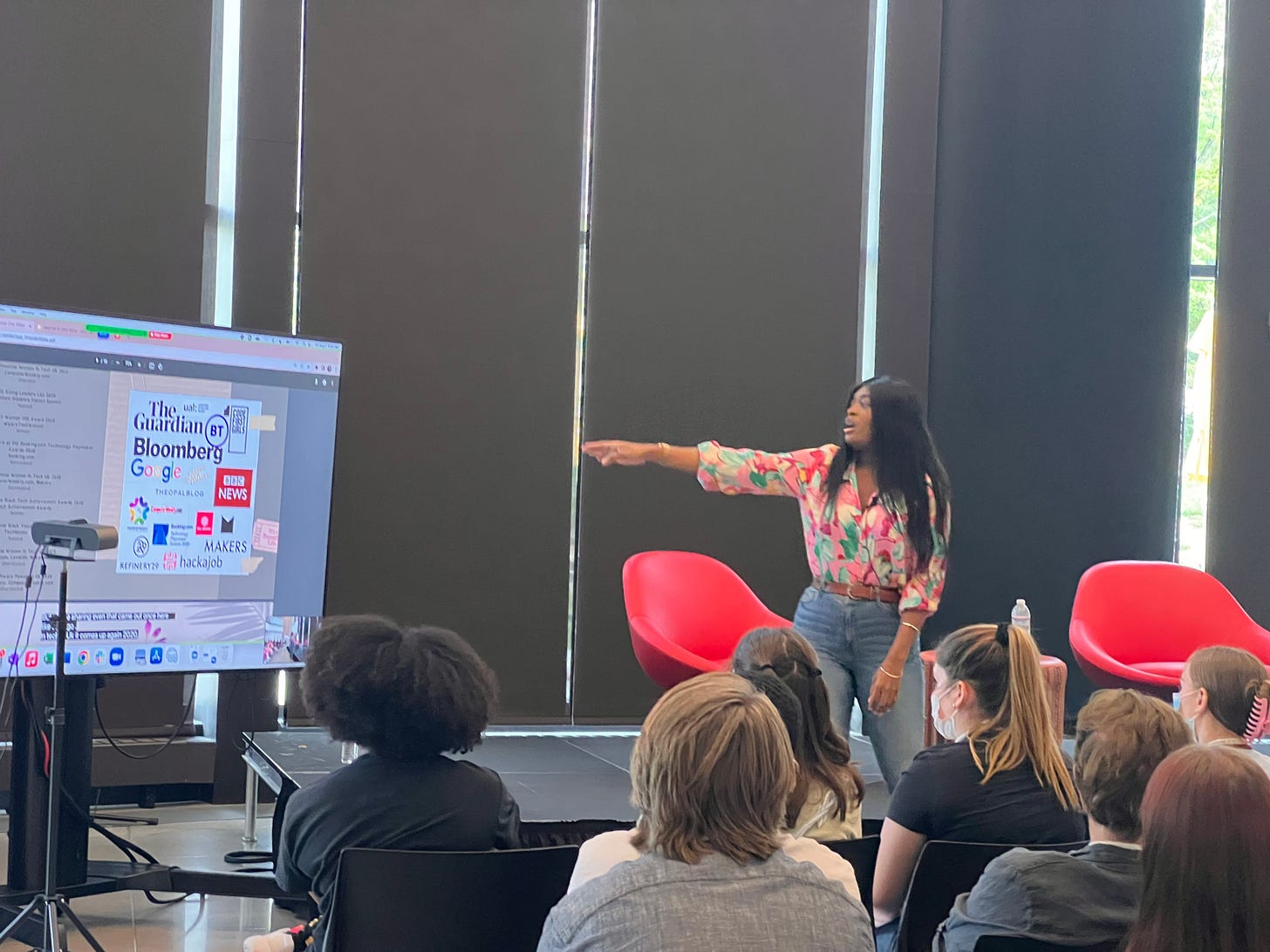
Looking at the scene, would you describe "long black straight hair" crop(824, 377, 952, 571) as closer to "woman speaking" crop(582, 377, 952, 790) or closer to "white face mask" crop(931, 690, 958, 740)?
"woman speaking" crop(582, 377, 952, 790)

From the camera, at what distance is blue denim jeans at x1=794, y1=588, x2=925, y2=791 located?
145 inches

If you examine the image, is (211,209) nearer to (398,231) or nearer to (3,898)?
(398,231)

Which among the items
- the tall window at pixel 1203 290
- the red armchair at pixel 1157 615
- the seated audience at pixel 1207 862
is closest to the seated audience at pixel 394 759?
the seated audience at pixel 1207 862

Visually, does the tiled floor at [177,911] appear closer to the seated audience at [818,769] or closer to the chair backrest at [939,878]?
the seated audience at [818,769]

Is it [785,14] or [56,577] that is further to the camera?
[785,14]

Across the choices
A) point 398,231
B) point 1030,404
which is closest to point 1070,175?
point 1030,404

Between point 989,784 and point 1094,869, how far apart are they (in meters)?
0.51

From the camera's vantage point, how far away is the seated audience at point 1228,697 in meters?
2.94

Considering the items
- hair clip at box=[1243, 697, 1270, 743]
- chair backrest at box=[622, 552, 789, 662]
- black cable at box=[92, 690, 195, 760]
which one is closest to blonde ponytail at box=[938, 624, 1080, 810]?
hair clip at box=[1243, 697, 1270, 743]

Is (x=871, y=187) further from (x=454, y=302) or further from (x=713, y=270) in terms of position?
(x=454, y=302)

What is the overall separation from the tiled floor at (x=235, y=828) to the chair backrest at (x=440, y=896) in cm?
162

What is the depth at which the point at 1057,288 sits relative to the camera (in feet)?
19.7

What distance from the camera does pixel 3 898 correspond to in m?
3.29

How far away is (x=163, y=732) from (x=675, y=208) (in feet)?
9.74
